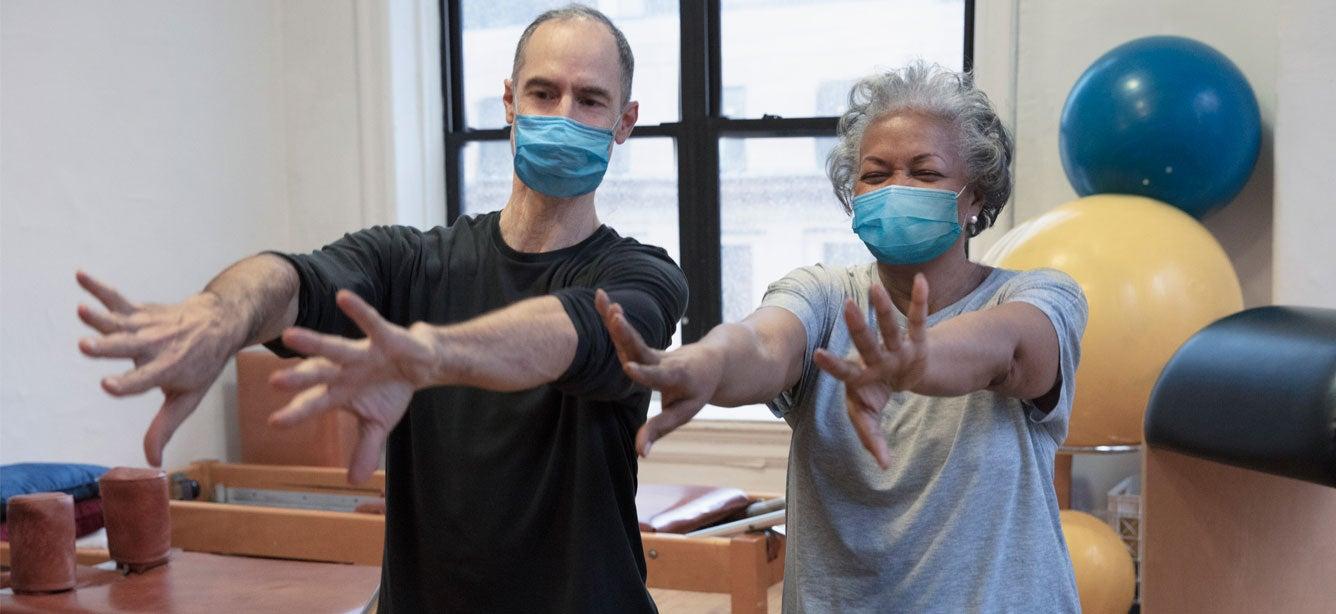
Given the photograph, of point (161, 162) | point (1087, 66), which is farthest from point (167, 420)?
point (161, 162)

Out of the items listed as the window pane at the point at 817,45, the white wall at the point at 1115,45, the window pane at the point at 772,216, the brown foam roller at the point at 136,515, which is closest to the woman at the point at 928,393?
the brown foam roller at the point at 136,515

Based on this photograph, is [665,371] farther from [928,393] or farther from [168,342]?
[168,342]

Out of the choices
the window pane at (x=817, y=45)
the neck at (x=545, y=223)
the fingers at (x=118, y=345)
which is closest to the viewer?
the fingers at (x=118, y=345)

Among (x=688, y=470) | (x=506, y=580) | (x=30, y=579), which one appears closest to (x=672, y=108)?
(x=688, y=470)

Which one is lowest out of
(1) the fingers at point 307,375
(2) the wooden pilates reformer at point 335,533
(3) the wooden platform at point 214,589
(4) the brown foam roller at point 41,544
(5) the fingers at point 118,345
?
(2) the wooden pilates reformer at point 335,533

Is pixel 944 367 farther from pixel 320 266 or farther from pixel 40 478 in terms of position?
pixel 40 478

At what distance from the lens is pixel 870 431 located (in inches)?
48.8

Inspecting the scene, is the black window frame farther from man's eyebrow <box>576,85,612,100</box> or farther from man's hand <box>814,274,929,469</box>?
man's hand <box>814,274,929,469</box>

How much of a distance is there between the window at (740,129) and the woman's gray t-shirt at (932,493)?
337cm

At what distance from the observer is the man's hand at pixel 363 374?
104cm

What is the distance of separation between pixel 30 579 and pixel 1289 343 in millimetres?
2101

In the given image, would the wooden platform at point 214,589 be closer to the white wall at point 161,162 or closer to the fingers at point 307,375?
the fingers at point 307,375

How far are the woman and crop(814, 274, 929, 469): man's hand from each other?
5cm

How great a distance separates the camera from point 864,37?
189 inches
